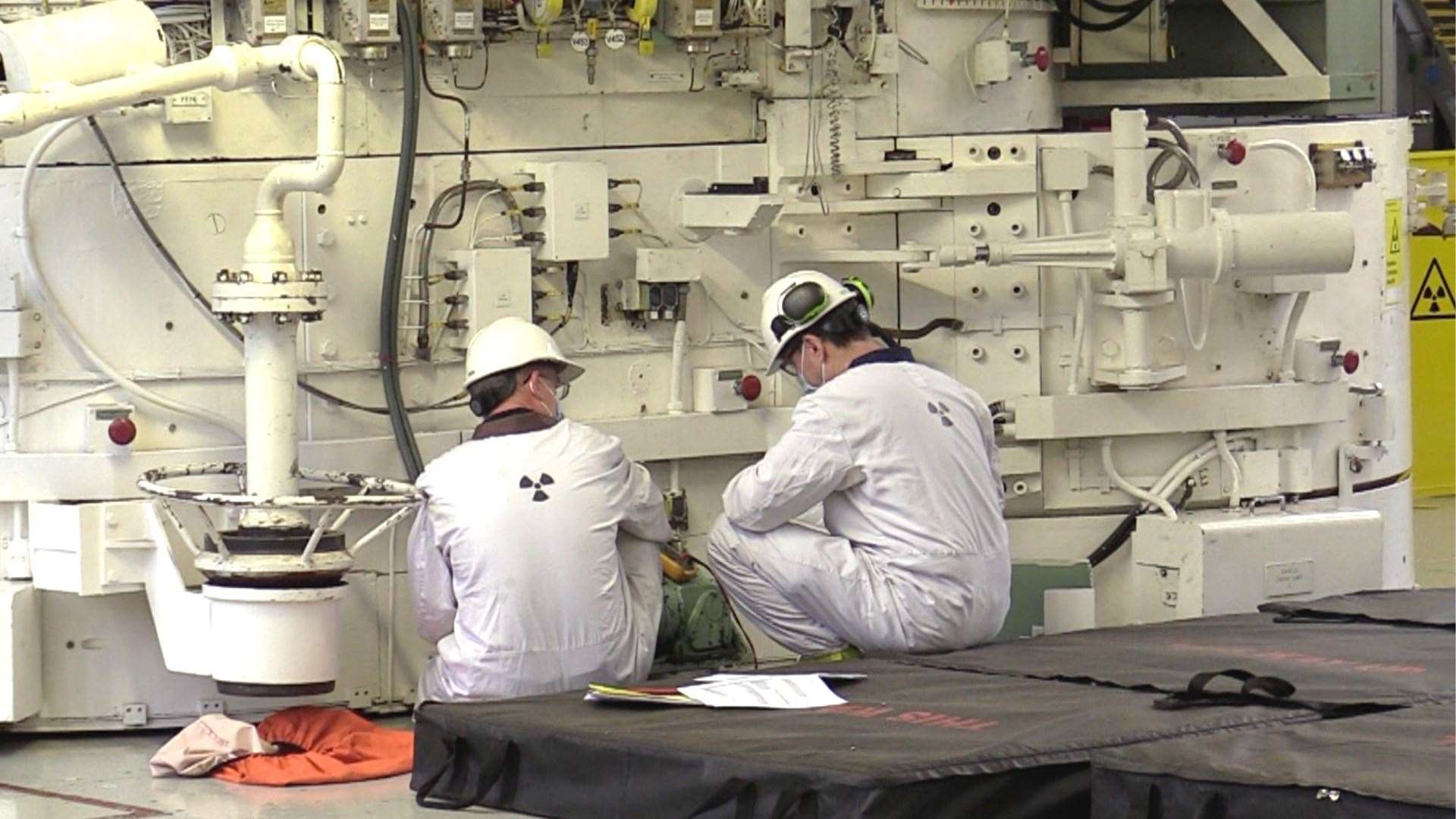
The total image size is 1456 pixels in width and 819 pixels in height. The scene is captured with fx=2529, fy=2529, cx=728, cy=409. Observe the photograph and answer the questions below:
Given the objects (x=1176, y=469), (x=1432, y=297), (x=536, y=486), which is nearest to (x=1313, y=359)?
(x=1176, y=469)

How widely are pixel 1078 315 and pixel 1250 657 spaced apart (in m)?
2.22

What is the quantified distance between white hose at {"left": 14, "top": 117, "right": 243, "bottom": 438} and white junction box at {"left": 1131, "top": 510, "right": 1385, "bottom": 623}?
2.87m

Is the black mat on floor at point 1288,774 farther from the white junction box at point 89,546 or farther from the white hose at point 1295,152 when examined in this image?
the white hose at point 1295,152

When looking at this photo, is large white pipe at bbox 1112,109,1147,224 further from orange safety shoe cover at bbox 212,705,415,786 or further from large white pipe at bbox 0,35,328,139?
Result: orange safety shoe cover at bbox 212,705,415,786

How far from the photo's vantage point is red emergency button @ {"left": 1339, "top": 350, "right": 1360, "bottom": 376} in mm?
8477

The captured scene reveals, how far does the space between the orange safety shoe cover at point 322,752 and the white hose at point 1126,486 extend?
2.52 m

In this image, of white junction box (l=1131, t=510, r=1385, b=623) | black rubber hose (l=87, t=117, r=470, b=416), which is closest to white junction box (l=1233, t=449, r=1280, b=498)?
white junction box (l=1131, t=510, r=1385, b=623)

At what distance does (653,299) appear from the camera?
7.55m

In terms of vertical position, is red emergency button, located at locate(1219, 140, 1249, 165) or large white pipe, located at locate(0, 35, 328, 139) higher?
large white pipe, located at locate(0, 35, 328, 139)

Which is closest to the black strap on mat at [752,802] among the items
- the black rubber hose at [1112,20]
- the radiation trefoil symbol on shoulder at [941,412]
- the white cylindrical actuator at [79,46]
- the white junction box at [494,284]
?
the radiation trefoil symbol on shoulder at [941,412]

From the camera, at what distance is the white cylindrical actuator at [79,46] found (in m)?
6.53

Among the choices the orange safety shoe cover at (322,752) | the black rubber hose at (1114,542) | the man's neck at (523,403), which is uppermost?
the man's neck at (523,403)

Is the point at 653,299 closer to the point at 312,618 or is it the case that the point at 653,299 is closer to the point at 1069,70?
the point at 312,618

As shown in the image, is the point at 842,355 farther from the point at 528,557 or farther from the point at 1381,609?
the point at 1381,609
